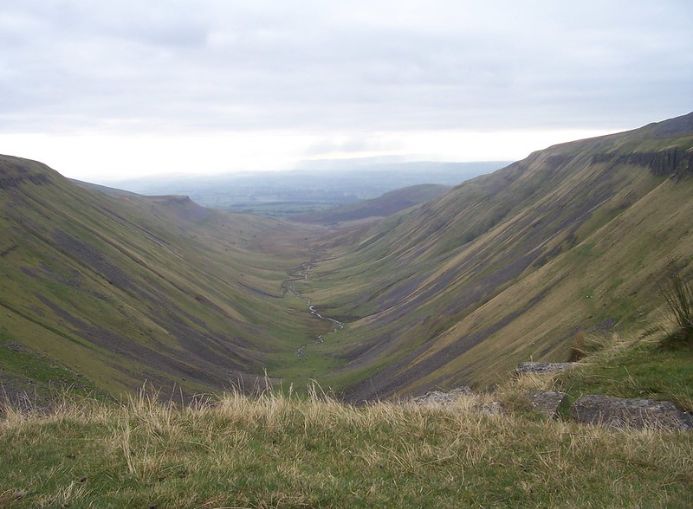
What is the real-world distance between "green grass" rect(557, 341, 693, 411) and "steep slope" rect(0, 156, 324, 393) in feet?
151

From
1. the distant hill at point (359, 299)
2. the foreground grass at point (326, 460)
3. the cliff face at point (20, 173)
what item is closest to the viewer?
the foreground grass at point (326, 460)

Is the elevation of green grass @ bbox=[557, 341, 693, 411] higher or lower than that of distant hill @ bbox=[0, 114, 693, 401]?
higher

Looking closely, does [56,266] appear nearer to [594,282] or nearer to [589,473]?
[594,282]

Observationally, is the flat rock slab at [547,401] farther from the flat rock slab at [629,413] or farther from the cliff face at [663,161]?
the cliff face at [663,161]

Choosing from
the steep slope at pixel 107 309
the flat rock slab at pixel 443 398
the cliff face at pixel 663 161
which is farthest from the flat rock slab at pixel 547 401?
the cliff face at pixel 663 161

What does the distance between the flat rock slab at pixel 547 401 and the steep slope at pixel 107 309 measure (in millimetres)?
45544

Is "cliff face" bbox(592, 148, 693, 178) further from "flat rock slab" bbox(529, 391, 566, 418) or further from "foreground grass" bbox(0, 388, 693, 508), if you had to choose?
"foreground grass" bbox(0, 388, 693, 508)

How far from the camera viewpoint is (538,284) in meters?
75.5

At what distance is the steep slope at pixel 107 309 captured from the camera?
61.3 m

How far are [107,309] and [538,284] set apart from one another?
219 feet

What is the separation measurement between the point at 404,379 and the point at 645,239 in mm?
34173

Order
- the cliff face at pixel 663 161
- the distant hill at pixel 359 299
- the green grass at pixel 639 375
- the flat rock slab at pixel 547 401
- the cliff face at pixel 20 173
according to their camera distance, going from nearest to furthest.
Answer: the green grass at pixel 639 375 → the flat rock slab at pixel 547 401 → the distant hill at pixel 359 299 → the cliff face at pixel 663 161 → the cliff face at pixel 20 173

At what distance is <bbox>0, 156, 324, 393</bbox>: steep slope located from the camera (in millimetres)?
61344

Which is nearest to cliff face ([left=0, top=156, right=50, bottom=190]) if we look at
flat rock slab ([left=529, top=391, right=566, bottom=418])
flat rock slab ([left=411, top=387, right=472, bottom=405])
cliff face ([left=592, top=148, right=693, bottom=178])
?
flat rock slab ([left=411, top=387, right=472, bottom=405])
